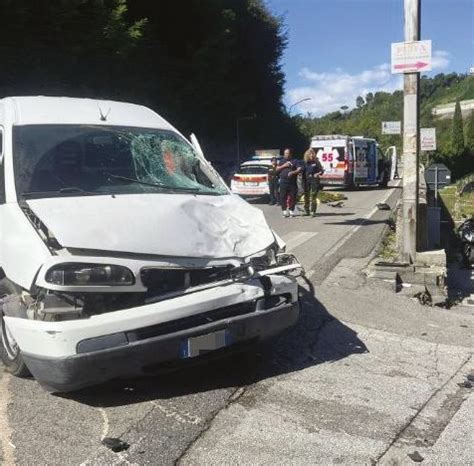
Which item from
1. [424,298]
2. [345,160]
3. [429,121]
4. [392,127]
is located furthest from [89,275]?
[429,121]

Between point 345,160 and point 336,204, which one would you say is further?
point 345,160

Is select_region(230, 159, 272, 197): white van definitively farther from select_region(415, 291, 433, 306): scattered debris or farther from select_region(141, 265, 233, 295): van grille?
select_region(141, 265, 233, 295): van grille

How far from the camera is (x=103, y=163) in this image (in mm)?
5281

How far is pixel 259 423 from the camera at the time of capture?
3959 millimetres

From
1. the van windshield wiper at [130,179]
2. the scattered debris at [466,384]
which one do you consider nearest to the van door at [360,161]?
the van windshield wiper at [130,179]

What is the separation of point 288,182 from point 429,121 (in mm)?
93760

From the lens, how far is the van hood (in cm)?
406

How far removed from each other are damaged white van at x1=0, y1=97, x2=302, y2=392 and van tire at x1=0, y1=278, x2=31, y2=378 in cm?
1

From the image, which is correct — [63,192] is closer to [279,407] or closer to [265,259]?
[265,259]

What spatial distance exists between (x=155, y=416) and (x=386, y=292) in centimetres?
418

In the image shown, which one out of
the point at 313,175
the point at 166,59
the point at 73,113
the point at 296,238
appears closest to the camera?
the point at 73,113

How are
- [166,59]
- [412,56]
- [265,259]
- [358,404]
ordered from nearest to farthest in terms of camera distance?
[358,404], [265,259], [412,56], [166,59]

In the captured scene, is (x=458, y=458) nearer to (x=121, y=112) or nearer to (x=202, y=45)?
(x=121, y=112)

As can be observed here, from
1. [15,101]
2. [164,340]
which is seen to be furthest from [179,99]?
[164,340]
